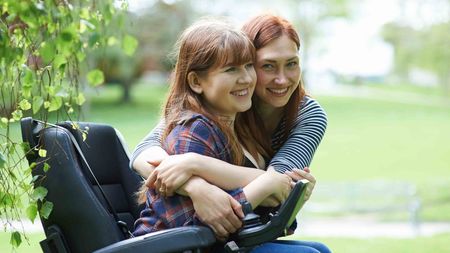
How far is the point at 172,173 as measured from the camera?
2.43 metres

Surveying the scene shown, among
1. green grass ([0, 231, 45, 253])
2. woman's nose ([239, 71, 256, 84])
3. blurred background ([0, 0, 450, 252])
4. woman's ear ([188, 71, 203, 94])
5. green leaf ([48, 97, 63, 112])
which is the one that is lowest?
green grass ([0, 231, 45, 253])

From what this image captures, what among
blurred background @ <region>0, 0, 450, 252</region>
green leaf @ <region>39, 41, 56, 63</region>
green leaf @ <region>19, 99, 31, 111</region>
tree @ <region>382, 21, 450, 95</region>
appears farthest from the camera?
tree @ <region>382, 21, 450, 95</region>

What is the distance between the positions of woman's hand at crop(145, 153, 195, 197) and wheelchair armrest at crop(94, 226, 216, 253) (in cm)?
16

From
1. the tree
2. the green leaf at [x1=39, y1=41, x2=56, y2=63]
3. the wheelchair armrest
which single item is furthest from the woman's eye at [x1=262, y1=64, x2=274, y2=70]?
the tree

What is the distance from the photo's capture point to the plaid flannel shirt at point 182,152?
2496 millimetres

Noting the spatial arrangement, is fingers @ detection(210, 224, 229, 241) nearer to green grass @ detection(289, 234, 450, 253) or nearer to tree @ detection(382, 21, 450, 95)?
green grass @ detection(289, 234, 450, 253)

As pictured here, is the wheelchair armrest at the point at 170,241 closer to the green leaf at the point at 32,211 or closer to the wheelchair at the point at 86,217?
the wheelchair at the point at 86,217

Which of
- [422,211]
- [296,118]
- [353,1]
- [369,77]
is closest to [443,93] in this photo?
[353,1]

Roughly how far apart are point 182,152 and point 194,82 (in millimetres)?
245

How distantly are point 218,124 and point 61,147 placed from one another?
18.6 inches

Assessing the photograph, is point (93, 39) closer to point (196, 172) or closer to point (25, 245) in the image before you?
point (196, 172)

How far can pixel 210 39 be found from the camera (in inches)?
102

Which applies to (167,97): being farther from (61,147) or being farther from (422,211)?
(422,211)

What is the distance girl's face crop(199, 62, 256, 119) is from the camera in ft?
8.53
